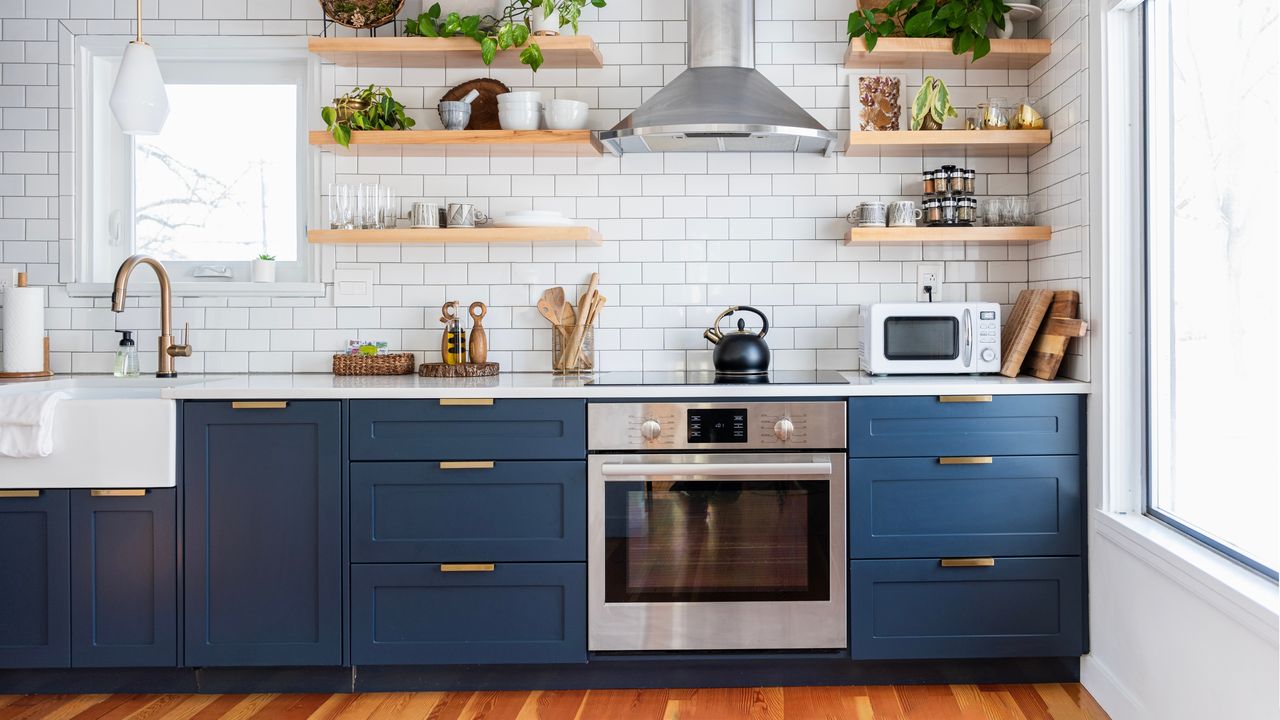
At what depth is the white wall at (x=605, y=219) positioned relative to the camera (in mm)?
3189

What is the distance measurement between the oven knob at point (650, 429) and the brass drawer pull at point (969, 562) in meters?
0.92

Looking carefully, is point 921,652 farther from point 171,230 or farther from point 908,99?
point 171,230

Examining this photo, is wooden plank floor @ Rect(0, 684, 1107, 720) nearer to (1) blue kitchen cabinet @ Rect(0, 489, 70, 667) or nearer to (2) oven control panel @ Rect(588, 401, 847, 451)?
Result: (1) blue kitchen cabinet @ Rect(0, 489, 70, 667)

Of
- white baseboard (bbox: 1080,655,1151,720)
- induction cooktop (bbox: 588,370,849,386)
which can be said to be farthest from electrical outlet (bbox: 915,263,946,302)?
white baseboard (bbox: 1080,655,1151,720)

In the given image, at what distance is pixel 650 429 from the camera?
2.56m

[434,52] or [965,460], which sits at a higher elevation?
[434,52]

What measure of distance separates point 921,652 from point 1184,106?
1662mm

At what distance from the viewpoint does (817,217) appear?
321 cm

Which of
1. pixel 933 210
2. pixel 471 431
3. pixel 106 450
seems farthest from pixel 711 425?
pixel 106 450

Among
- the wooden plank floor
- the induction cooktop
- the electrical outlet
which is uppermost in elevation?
the electrical outlet

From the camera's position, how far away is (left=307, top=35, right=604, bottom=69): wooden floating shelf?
9.68ft

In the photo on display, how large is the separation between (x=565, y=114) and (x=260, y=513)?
160 cm

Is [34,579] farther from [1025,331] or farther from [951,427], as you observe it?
[1025,331]

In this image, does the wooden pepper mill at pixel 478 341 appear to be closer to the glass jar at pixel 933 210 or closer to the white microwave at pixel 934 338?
the white microwave at pixel 934 338
